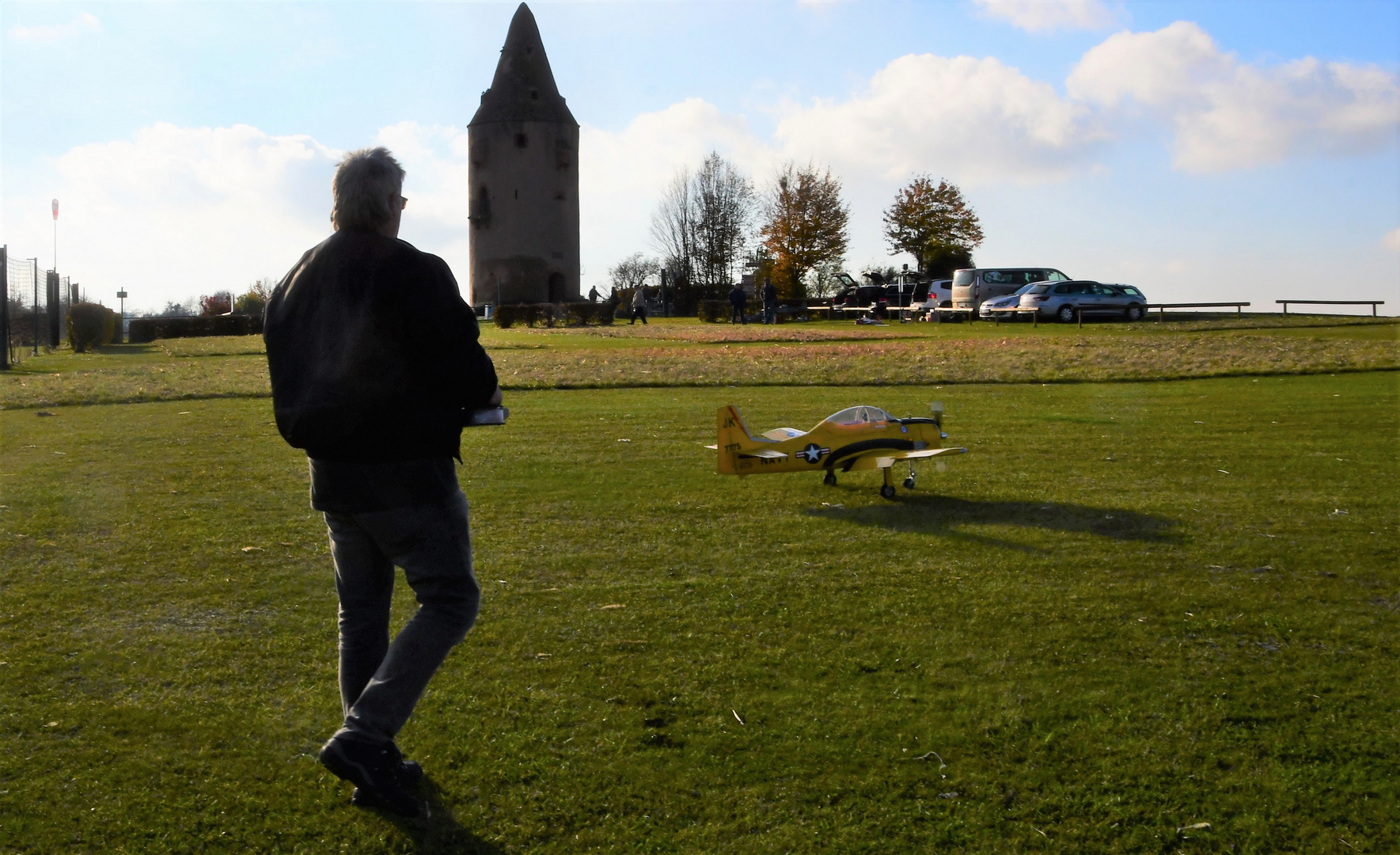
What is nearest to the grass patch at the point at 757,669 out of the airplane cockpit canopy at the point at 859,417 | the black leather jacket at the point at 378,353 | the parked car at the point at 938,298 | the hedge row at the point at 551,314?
the airplane cockpit canopy at the point at 859,417

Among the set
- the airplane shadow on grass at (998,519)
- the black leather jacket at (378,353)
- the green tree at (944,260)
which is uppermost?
the green tree at (944,260)

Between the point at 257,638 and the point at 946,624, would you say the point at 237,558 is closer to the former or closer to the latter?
the point at 257,638

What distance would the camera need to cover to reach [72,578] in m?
5.81

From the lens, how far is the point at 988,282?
45.0 metres

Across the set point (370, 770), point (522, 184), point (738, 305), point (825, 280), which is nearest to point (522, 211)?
point (522, 184)

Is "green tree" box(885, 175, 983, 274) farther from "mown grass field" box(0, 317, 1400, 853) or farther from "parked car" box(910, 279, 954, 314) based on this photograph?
"mown grass field" box(0, 317, 1400, 853)

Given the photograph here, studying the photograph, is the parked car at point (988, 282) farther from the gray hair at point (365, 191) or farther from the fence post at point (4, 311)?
the gray hair at point (365, 191)

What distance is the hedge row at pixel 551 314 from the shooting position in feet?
154

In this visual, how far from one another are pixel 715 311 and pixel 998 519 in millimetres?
41931

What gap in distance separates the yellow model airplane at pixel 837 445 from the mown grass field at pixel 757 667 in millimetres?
237

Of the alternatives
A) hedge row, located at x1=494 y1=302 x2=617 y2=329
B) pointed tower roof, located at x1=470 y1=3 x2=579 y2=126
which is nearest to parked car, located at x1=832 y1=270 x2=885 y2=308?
hedge row, located at x1=494 y1=302 x2=617 y2=329

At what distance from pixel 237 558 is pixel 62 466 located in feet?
13.7

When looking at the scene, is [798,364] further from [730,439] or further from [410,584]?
[410,584]

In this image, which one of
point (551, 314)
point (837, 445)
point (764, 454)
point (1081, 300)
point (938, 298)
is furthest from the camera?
point (938, 298)
